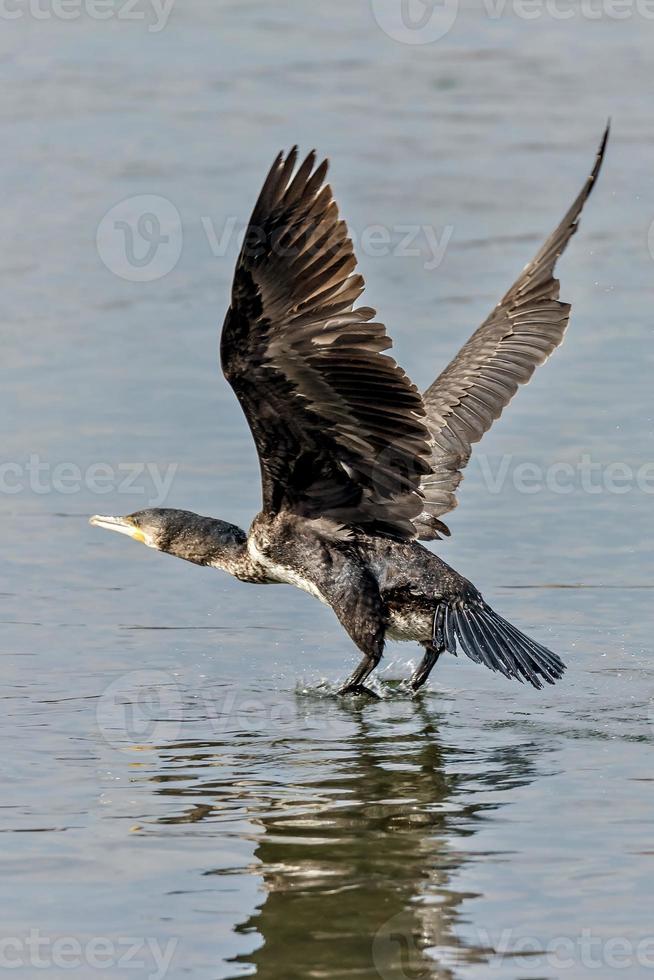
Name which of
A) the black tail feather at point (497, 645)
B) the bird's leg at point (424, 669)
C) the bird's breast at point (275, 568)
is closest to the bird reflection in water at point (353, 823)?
the bird's leg at point (424, 669)

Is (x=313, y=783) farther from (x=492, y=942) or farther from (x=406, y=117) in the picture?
(x=406, y=117)

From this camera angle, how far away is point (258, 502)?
8.98 meters

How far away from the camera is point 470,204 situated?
514 inches

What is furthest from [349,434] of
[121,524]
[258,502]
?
[258,502]

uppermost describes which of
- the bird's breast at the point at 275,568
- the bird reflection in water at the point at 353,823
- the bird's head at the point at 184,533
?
the bird's head at the point at 184,533

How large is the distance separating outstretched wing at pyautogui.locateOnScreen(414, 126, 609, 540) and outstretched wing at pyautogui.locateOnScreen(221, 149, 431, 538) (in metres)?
0.92

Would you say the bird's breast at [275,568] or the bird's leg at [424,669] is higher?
the bird's breast at [275,568]

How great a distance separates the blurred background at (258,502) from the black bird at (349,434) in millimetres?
360

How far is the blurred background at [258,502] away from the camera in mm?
5230

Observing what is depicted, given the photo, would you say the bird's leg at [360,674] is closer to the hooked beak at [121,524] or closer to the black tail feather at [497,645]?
the black tail feather at [497,645]

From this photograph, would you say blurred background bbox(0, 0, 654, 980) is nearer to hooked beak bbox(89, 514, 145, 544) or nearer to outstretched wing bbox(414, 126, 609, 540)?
hooked beak bbox(89, 514, 145, 544)

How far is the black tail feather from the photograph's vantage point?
677cm

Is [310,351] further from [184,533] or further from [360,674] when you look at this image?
[184,533]

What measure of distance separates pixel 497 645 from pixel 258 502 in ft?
7.70
